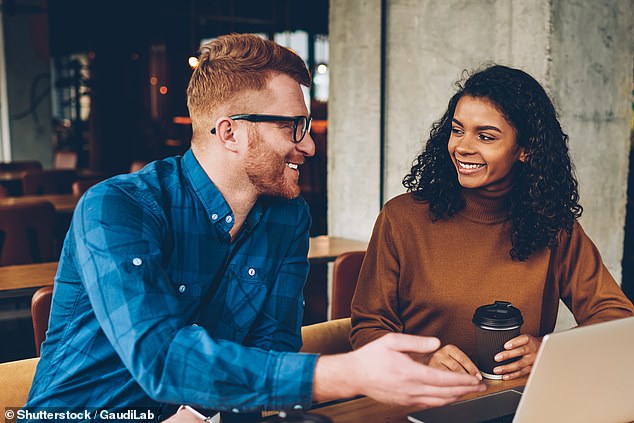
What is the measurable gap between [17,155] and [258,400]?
32.8ft

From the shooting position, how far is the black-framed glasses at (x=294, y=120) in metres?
1.52

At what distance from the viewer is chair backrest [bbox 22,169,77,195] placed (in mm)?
5953

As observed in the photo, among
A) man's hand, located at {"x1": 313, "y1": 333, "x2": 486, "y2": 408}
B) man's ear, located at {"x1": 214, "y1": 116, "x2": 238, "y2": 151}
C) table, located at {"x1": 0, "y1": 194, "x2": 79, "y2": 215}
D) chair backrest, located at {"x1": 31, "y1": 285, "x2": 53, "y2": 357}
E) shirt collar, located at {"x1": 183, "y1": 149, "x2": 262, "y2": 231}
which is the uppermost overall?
man's ear, located at {"x1": 214, "y1": 116, "x2": 238, "y2": 151}

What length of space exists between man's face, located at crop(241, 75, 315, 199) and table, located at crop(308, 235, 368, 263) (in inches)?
67.2

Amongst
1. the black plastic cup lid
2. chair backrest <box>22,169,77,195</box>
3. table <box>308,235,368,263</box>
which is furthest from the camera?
chair backrest <box>22,169,77,195</box>

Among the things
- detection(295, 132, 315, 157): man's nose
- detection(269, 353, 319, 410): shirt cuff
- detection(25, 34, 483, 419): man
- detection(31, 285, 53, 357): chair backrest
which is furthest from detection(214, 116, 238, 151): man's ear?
detection(31, 285, 53, 357): chair backrest

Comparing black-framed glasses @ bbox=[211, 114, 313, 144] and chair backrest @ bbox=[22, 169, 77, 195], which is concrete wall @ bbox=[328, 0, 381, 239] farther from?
chair backrest @ bbox=[22, 169, 77, 195]

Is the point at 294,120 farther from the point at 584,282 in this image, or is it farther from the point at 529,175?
the point at 584,282

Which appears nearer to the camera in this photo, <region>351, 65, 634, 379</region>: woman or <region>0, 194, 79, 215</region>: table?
<region>351, 65, 634, 379</region>: woman

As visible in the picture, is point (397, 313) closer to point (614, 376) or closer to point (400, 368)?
point (614, 376)

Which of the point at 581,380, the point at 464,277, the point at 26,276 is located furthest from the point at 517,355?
the point at 26,276

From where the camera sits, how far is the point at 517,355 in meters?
1.56

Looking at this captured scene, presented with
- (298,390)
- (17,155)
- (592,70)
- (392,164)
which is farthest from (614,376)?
(17,155)

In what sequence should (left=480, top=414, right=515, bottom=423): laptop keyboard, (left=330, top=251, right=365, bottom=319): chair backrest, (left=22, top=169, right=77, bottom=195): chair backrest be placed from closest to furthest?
(left=480, top=414, right=515, bottom=423): laptop keyboard < (left=330, top=251, right=365, bottom=319): chair backrest < (left=22, top=169, right=77, bottom=195): chair backrest
